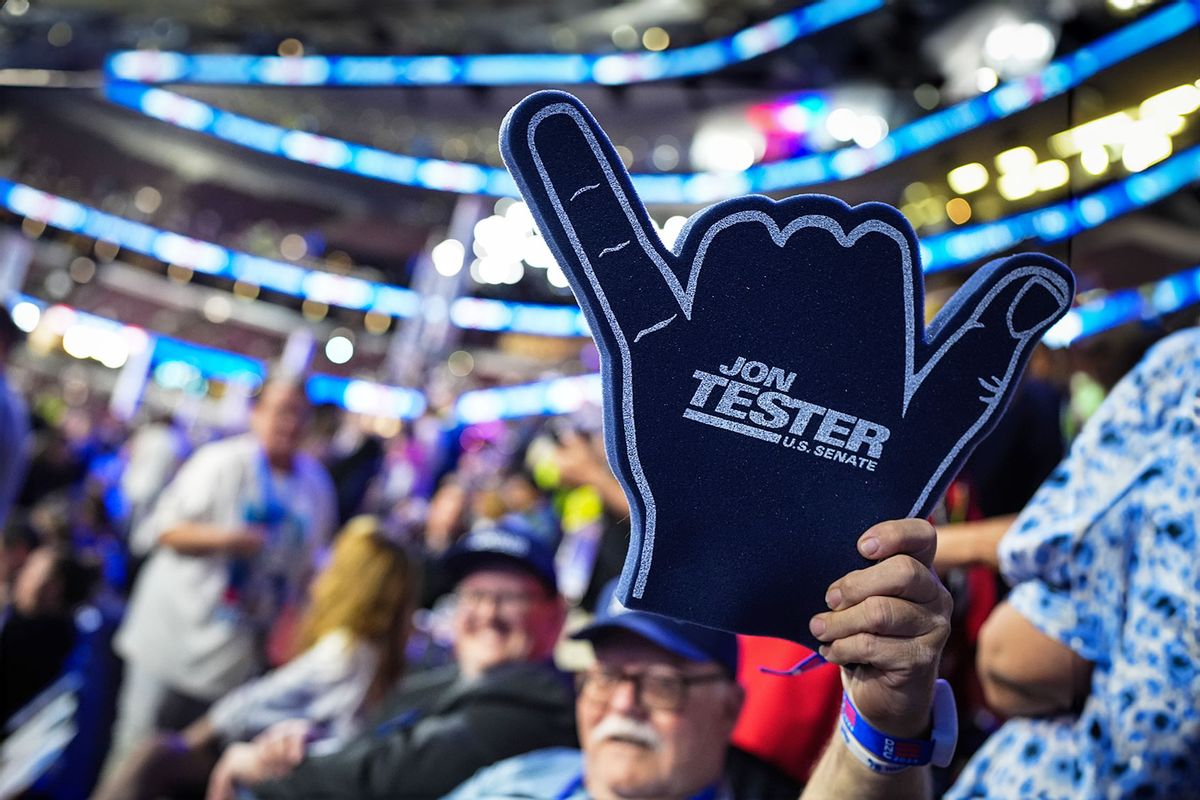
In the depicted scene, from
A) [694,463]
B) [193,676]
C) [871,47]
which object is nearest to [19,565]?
[193,676]

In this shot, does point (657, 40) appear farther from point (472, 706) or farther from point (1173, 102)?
point (1173, 102)

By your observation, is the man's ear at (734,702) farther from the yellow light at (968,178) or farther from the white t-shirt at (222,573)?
the white t-shirt at (222,573)

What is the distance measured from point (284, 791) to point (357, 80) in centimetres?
224

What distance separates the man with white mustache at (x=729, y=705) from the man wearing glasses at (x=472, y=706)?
0.39 feet

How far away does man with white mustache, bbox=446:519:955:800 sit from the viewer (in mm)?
755

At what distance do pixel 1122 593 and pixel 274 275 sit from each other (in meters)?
2.58

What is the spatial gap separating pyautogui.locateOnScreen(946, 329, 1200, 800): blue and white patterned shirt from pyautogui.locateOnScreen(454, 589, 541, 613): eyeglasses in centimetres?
109

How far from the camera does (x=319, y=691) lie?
7.98ft

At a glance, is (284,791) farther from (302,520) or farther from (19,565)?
(19,565)

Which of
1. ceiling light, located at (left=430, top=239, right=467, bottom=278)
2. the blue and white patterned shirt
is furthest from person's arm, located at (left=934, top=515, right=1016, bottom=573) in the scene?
ceiling light, located at (left=430, top=239, right=467, bottom=278)

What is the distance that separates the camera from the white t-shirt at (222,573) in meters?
2.80

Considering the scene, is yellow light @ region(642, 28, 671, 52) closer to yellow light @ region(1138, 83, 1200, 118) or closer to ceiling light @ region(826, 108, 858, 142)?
ceiling light @ region(826, 108, 858, 142)

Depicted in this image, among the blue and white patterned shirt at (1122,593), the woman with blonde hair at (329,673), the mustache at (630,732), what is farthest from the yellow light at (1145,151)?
the woman with blonde hair at (329,673)

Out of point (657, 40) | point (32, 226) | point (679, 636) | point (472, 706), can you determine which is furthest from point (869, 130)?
point (657, 40)
